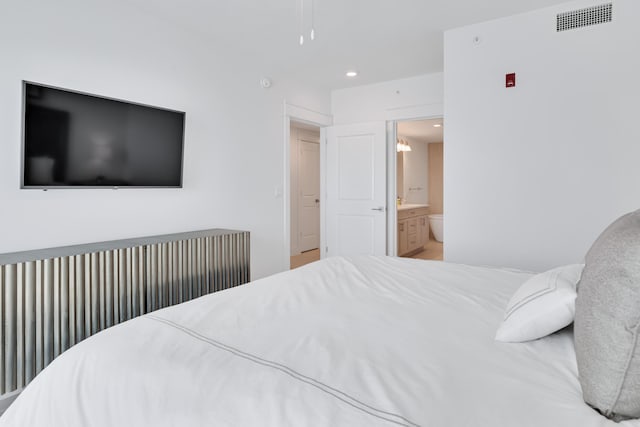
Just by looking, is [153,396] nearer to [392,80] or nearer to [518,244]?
[518,244]

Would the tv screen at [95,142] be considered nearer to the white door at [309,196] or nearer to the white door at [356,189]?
the white door at [356,189]

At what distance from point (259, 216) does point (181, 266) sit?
1381mm

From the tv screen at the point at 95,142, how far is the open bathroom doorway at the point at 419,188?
11.1ft

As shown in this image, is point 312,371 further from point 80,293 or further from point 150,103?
point 150,103

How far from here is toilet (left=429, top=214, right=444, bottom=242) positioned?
25.9 feet

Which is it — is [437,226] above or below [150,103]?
below

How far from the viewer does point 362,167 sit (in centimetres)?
484

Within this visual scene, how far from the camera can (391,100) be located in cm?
464

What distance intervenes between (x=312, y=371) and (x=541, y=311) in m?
0.68

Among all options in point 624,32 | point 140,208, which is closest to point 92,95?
point 140,208

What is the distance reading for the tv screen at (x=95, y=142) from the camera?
218 cm

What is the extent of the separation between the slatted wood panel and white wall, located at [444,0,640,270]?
2228 mm

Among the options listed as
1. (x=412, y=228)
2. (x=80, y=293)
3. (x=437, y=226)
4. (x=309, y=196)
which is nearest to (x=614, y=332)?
(x=80, y=293)

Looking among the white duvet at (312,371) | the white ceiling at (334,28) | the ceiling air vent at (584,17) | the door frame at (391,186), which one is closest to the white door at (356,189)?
the door frame at (391,186)
